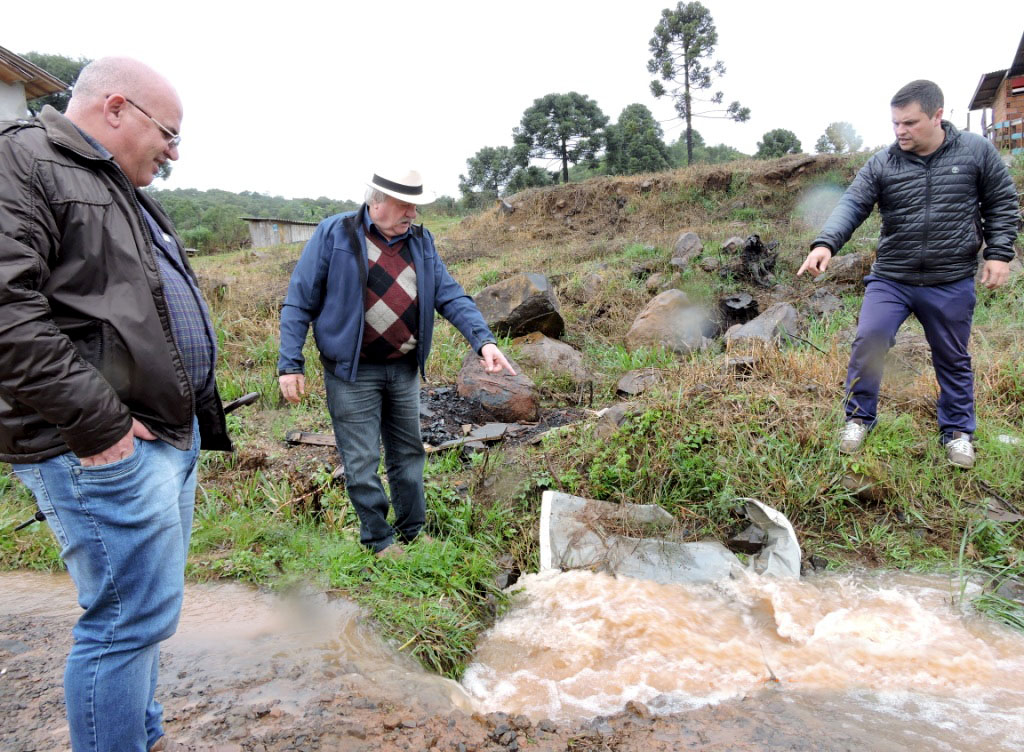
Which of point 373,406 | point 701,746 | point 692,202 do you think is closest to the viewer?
point 701,746

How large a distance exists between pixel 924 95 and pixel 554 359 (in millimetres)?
3786

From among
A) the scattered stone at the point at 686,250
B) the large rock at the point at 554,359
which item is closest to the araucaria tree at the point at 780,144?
the scattered stone at the point at 686,250

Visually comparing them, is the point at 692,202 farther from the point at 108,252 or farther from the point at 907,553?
the point at 108,252

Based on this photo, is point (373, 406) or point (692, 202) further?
point (692, 202)

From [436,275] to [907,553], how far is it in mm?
2846

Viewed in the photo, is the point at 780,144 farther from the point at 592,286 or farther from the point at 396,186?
the point at 396,186

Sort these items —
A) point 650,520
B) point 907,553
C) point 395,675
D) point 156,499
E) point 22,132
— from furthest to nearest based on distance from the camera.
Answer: point 650,520 → point 907,553 → point 395,675 → point 156,499 → point 22,132

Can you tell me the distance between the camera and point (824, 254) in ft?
11.7

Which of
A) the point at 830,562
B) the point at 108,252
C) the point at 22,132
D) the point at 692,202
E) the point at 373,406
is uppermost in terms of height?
the point at 692,202

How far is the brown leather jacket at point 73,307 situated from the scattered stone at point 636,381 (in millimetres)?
3785

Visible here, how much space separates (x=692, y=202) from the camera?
17438 mm

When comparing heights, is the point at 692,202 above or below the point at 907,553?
above

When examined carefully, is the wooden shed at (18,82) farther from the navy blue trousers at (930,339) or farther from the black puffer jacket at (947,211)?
the navy blue trousers at (930,339)

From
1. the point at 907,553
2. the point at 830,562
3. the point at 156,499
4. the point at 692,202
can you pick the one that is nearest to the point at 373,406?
the point at 156,499
